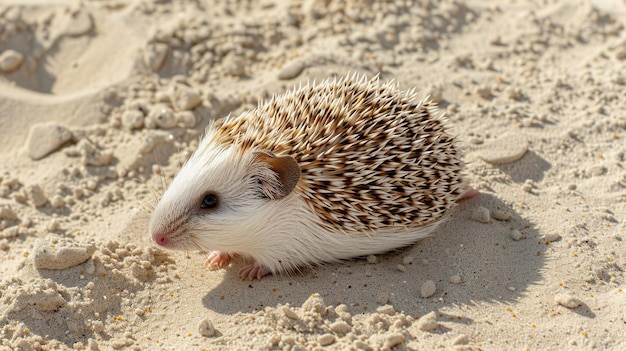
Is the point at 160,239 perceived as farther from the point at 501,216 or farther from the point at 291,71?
the point at 291,71

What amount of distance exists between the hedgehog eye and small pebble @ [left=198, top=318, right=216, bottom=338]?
784 mm

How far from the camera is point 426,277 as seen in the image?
15.5ft

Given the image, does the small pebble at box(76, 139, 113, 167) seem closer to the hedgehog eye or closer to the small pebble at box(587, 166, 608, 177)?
the hedgehog eye

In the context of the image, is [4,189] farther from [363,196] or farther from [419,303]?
[419,303]

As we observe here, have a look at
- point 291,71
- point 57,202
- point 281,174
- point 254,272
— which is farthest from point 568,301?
point 57,202

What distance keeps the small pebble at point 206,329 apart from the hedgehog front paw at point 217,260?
2.59ft

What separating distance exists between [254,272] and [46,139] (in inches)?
102

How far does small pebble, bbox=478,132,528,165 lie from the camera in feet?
19.1

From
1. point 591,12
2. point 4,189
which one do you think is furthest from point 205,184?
point 591,12

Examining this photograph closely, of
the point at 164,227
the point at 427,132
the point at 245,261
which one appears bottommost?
the point at 245,261

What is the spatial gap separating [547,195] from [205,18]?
4204 millimetres

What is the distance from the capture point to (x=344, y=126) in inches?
186

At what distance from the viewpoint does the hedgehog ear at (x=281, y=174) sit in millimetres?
4435

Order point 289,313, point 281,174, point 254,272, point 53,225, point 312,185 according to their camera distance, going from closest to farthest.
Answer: point 289,313, point 281,174, point 312,185, point 254,272, point 53,225
